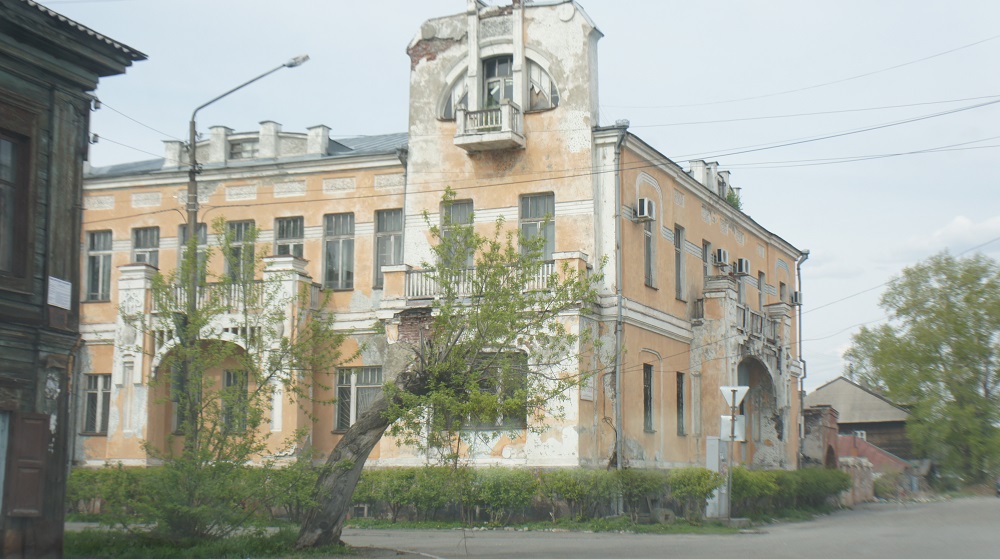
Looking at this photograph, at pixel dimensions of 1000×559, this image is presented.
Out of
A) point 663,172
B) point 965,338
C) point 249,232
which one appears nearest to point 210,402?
point 249,232

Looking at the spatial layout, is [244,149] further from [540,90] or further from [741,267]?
[741,267]

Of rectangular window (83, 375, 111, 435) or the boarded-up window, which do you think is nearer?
the boarded-up window

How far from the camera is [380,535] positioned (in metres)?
23.8

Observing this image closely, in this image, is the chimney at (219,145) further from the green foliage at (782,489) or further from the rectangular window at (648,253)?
the green foliage at (782,489)

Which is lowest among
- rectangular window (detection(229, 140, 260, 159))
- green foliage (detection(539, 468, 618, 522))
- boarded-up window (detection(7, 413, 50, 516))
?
green foliage (detection(539, 468, 618, 522))

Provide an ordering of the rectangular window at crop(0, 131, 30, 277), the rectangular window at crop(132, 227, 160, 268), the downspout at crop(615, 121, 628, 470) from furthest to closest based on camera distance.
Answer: the rectangular window at crop(132, 227, 160, 268), the downspout at crop(615, 121, 628, 470), the rectangular window at crop(0, 131, 30, 277)

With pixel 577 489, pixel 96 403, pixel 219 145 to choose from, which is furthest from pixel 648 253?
pixel 96 403

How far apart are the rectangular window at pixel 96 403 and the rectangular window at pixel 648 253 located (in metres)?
16.0

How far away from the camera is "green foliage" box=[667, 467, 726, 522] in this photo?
26.7m

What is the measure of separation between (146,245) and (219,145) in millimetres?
3754

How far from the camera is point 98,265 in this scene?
35.3m

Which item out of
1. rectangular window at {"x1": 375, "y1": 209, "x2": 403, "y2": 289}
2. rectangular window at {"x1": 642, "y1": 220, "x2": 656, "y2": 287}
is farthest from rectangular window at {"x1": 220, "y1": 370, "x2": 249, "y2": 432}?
rectangular window at {"x1": 642, "y1": 220, "x2": 656, "y2": 287}

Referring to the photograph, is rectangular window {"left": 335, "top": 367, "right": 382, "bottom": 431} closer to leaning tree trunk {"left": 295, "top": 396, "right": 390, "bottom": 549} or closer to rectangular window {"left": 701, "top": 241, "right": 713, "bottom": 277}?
rectangular window {"left": 701, "top": 241, "right": 713, "bottom": 277}

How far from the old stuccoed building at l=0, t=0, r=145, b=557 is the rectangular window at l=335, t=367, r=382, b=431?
15557 mm
